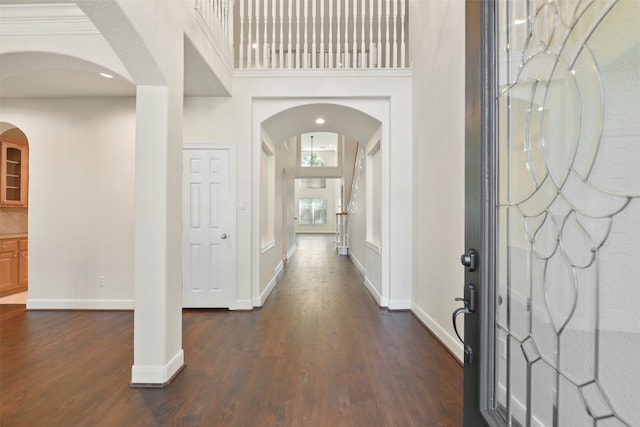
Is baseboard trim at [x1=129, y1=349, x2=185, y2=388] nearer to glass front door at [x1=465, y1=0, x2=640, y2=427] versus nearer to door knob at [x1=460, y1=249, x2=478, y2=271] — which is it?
glass front door at [x1=465, y1=0, x2=640, y2=427]

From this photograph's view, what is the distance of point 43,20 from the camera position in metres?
2.51

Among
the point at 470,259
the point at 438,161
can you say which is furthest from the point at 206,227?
the point at 470,259

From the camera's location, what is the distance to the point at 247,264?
3928 millimetres

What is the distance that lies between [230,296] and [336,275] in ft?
8.45

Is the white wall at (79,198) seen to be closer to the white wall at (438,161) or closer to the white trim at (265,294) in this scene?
the white trim at (265,294)

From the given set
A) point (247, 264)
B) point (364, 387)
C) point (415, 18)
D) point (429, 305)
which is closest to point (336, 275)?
point (247, 264)

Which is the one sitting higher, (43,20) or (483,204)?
(43,20)

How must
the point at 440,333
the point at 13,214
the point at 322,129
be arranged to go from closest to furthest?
the point at 440,333, the point at 13,214, the point at 322,129

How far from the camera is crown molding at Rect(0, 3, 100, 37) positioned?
248cm

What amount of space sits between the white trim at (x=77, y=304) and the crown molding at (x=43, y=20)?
288 centimetres

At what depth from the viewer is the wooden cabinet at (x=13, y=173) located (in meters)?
4.52

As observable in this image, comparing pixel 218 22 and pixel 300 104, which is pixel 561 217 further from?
pixel 218 22

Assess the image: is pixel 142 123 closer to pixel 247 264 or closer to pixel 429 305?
pixel 247 264

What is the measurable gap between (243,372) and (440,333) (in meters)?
1.81
